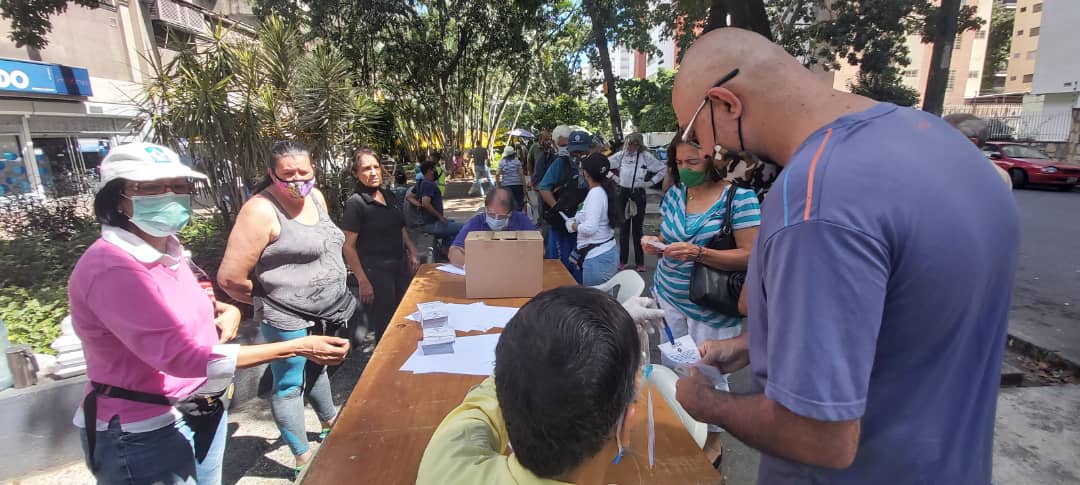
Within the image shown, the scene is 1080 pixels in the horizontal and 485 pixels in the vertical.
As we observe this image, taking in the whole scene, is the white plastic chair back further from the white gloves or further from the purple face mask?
the purple face mask

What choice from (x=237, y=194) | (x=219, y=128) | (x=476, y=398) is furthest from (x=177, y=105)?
(x=476, y=398)

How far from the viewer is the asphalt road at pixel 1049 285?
4418 mm

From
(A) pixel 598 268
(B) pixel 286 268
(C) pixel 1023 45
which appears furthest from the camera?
(C) pixel 1023 45

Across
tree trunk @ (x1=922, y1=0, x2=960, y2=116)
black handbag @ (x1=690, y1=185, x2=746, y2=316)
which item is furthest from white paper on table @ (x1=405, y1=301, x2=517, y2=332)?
tree trunk @ (x1=922, y1=0, x2=960, y2=116)

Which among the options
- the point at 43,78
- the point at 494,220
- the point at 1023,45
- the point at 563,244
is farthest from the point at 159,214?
the point at 1023,45

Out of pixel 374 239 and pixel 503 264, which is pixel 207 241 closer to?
pixel 374 239

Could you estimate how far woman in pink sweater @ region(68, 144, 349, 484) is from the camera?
1563mm

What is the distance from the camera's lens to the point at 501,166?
399 inches

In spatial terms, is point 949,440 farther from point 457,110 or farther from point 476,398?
point 457,110

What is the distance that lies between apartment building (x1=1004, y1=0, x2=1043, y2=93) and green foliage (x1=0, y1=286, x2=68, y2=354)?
51.1 m

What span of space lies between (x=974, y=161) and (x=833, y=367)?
0.46m

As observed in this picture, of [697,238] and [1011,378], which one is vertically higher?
[697,238]

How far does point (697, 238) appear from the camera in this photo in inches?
105

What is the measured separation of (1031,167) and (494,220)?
59.3 feet
